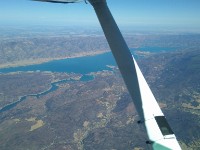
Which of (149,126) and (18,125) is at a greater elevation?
(18,125)

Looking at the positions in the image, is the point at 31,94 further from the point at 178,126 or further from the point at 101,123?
the point at 178,126

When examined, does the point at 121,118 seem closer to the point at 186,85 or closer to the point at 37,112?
the point at 37,112

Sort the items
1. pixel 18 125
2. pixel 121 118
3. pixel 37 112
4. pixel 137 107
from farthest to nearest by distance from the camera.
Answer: pixel 37 112 → pixel 121 118 → pixel 18 125 → pixel 137 107

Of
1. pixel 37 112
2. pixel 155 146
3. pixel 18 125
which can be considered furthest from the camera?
pixel 37 112

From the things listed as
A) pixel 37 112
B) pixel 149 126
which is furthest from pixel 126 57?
pixel 37 112

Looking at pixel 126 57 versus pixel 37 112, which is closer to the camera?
pixel 126 57

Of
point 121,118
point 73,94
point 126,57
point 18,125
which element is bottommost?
point 126,57
